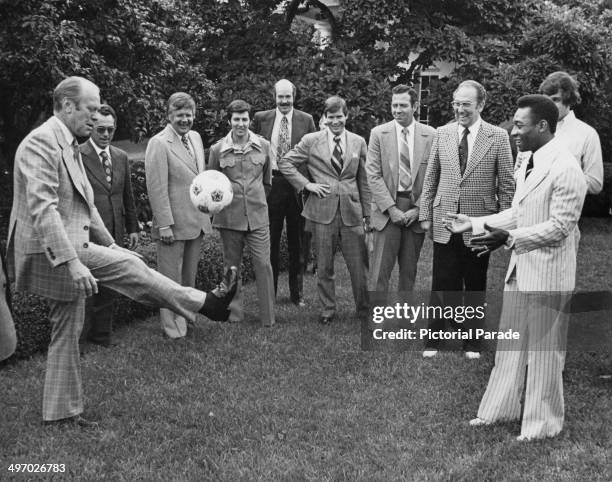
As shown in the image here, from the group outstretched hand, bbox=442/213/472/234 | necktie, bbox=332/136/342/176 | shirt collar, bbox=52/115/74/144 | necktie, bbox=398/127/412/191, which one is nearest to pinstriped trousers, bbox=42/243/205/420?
shirt collar, bbox=52/115/74/144

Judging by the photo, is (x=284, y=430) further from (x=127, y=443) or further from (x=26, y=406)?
(x=26, y=406)

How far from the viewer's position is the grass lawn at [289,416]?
438 centimetres

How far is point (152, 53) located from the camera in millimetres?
10148

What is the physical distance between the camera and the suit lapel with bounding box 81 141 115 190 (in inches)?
273

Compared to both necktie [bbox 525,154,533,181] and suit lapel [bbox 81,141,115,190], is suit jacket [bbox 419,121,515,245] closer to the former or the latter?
necktie [bbox 525,154,533,181]

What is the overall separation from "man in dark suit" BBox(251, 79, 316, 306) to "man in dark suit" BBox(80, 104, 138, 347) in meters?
1.91

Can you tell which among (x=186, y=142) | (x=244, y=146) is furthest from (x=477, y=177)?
(x=186, y=142)

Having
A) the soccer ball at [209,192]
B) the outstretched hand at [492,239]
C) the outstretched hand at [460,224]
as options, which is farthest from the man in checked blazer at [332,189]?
the outstretched hand at [492,239]

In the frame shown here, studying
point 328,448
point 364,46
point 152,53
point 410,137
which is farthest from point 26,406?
point 364,46

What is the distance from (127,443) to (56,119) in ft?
6.97

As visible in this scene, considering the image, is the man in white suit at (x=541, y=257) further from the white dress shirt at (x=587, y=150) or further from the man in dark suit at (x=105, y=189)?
the man in dark suit at (x=105, y=189)

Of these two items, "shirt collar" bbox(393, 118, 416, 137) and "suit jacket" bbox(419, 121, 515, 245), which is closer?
"suit jacket" bbox(419, 121, 515, 245)

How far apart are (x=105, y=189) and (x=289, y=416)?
120 inches

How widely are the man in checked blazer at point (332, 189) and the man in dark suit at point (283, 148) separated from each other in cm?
64
